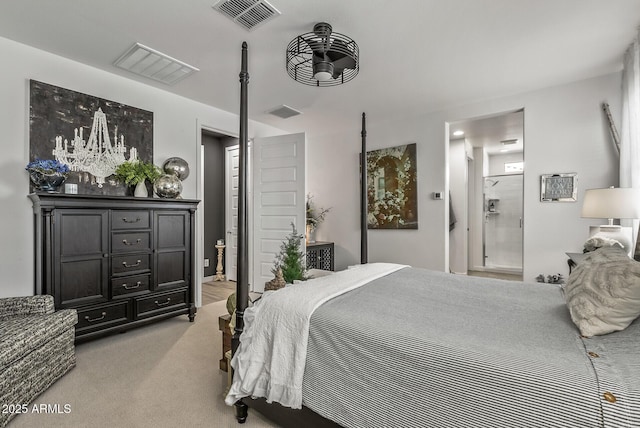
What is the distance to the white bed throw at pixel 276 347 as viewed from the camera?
1.39 meters

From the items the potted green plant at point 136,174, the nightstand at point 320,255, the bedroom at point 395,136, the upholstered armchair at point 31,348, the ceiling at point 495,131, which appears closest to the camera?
the upholstered armchair at point 31,348

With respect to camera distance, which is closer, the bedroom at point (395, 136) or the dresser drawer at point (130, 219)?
the bedroom at point (395, 136)

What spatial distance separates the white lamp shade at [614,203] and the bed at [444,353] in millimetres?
1186

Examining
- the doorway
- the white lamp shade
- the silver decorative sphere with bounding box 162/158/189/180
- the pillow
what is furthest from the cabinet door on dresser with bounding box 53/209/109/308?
the doorway

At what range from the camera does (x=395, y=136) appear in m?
A: 4.61

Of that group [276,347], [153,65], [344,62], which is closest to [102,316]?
[276,347]

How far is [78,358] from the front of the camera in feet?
8.05

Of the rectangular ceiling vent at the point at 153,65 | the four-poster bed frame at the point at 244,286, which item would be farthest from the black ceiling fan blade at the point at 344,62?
the rectangular ceiling vent at the point at 153,65

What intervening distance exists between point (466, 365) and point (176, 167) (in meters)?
3.43

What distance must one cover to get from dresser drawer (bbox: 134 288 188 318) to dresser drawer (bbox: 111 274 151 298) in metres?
0.10

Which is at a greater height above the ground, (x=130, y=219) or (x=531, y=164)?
(x=531, y=164)

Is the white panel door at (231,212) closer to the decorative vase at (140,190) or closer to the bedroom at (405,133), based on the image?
the bedroom at (405,133)

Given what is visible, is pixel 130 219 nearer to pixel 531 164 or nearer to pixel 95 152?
pixel 95 152

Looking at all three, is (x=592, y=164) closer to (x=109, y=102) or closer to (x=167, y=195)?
(x=167, y=195)
